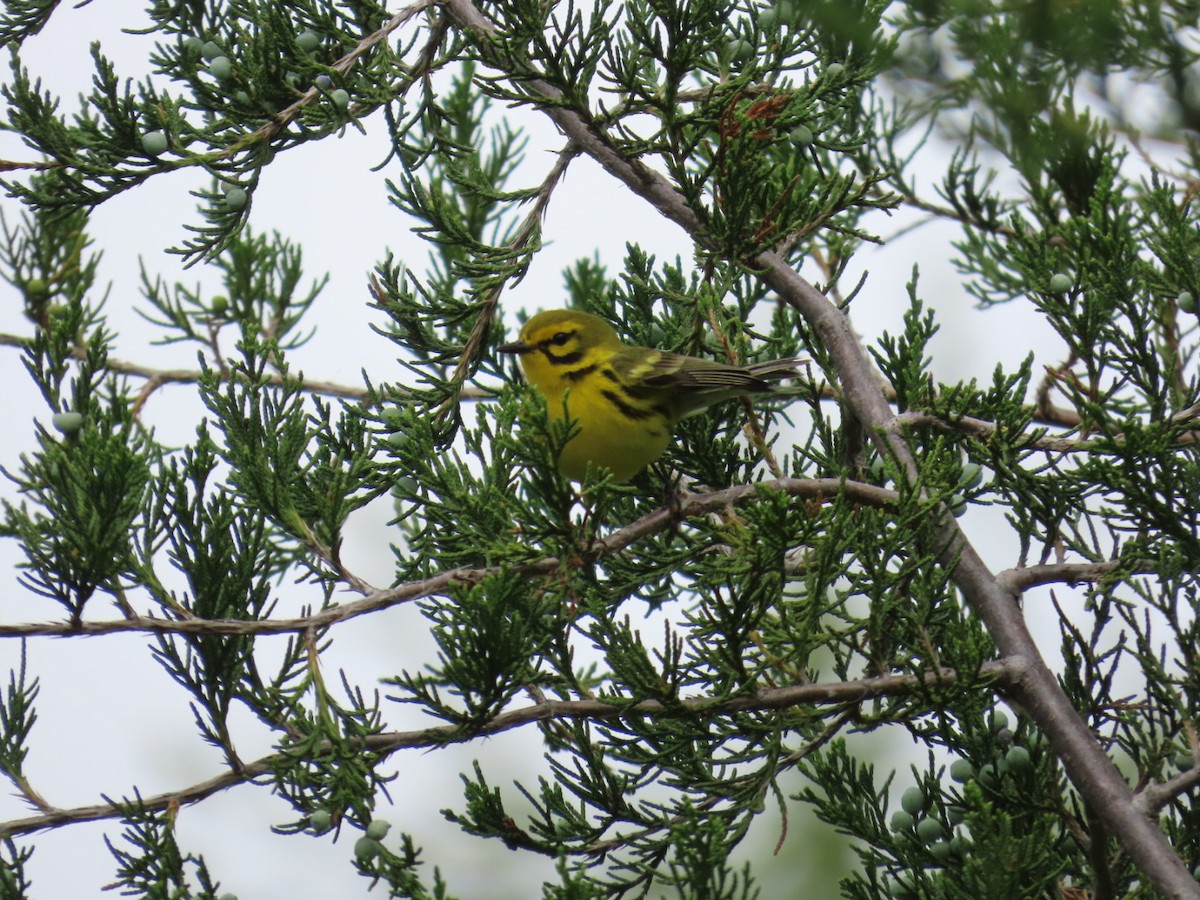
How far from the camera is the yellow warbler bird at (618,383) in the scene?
294 cm

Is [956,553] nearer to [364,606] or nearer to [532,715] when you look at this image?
[532,715]

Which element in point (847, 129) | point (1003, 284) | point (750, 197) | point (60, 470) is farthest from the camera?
point (1003, 284)

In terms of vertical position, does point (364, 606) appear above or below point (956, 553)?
above

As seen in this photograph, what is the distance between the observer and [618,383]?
11.1ft

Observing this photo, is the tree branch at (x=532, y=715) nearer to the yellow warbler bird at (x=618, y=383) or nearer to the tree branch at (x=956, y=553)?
the tree branch at (x=956, y=553)

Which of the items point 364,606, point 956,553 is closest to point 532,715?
point 364,606

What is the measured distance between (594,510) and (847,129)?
5.71 ft

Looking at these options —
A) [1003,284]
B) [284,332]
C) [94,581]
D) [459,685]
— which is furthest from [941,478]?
[284,332]

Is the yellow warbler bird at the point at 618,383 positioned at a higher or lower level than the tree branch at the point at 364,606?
higher

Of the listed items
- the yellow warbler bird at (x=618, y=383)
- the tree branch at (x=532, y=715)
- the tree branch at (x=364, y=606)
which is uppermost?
the yellow warbler bird at (x=618, y=383)

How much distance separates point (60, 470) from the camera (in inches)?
89.0

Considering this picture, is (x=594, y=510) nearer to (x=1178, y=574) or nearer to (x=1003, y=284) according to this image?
(x=1178, y=574)

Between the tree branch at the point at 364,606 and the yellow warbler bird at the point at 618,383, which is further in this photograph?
the yellow warbler bird at the point at 618,383

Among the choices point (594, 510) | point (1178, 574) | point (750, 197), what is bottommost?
point (1178, 574)
